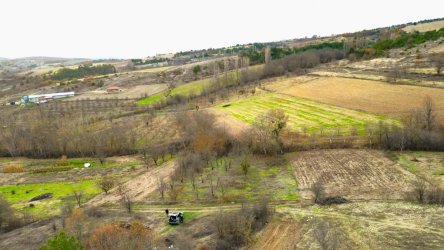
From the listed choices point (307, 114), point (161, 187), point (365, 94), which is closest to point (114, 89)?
point (307, 114)

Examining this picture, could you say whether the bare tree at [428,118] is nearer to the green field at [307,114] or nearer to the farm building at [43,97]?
the green field at [307,114]

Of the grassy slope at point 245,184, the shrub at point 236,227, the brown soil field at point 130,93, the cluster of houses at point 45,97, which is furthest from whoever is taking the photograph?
the cluster of houses at point 45,97

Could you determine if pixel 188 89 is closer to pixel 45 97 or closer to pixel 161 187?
pixel 45 97

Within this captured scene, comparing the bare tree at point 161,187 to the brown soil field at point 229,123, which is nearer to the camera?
the bare tree at point 161,187

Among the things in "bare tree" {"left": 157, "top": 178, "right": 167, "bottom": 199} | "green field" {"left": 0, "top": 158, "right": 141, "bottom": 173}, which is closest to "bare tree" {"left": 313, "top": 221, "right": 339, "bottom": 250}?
"bare tree" {"left": 157, "top": 178, "right": 167, "bottom": 199}

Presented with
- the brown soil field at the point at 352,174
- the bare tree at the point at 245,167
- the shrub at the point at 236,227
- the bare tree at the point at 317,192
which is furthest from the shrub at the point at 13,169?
the bare tree at the point at 317,192

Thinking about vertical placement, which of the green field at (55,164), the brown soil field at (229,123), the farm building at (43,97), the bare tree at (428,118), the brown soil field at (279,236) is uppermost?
the bare tree at (428,118)

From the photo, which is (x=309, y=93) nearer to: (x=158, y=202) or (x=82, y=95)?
(x=158, y=202)
